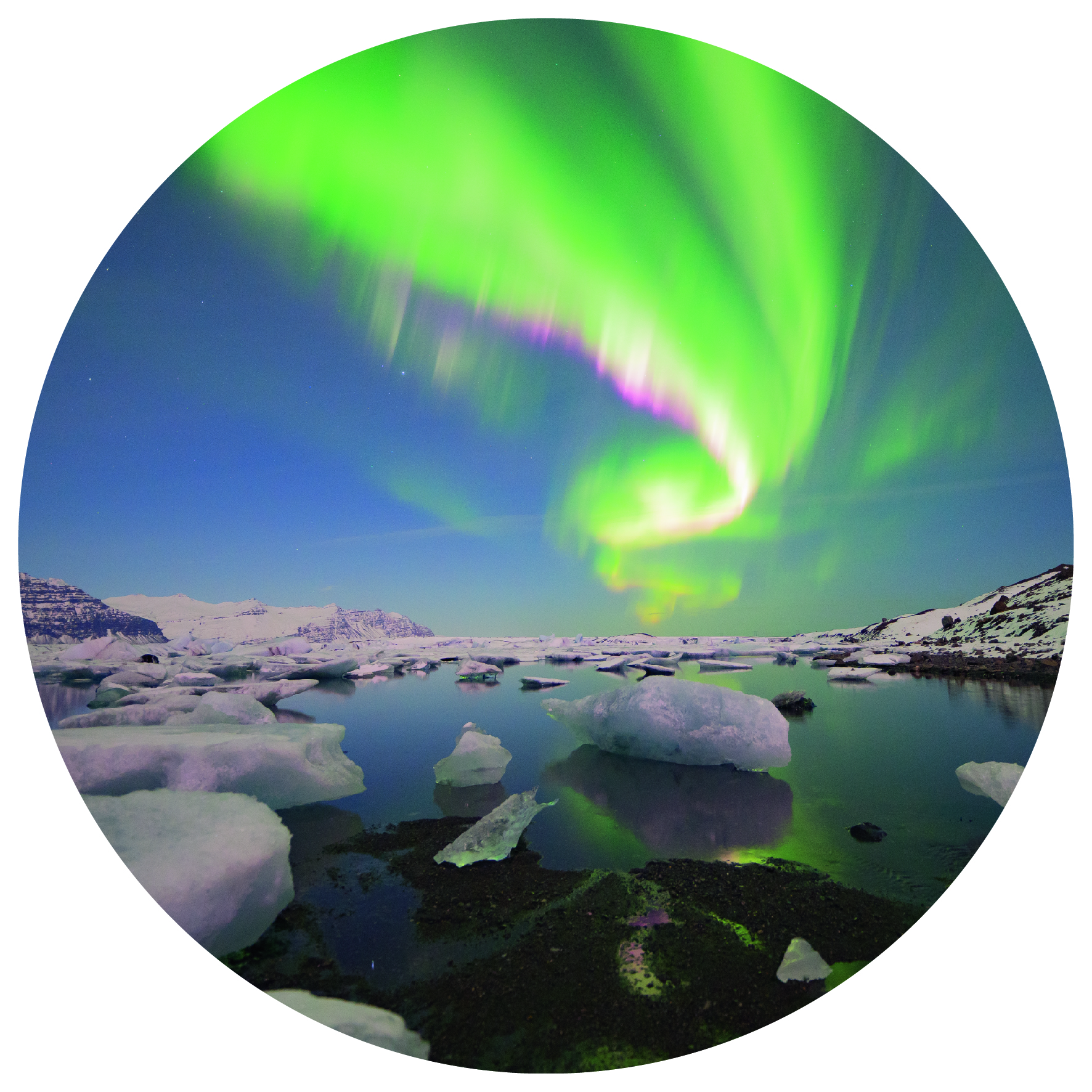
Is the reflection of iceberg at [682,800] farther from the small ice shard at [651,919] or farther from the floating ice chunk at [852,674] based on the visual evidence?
the floating ice chunk at [852,674]

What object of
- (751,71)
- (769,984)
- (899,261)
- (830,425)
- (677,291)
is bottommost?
(769,984)

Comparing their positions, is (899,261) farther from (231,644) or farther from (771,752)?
(231,644)

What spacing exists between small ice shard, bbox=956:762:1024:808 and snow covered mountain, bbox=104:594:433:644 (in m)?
3.22

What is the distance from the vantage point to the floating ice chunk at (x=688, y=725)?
3312 mm

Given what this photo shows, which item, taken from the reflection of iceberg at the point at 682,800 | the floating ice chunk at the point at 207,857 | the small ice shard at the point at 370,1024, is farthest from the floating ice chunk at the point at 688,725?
the small ice shard at the point at 370,1024

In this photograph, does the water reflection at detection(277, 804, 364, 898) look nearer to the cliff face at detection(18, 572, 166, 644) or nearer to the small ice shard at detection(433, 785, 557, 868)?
the small ice shard at detection(433, 785, 557, 868)

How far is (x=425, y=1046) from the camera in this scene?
154 cm

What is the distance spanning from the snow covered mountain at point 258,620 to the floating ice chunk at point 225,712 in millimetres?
361

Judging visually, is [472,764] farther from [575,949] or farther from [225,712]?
[225,712]

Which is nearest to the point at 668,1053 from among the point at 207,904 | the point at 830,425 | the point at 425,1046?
the point at 425,1046

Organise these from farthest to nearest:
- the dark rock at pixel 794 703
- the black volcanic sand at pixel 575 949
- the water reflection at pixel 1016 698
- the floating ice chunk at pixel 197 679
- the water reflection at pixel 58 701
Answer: the dark rock at pixel 794 703
the floating ice chunk at pixel 197 679
the water reflection at pixel 1016 698
the water reflection at pixel 58 701
the black volcanic sand at pixel 575 949

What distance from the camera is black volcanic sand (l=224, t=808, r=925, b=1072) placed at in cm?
154

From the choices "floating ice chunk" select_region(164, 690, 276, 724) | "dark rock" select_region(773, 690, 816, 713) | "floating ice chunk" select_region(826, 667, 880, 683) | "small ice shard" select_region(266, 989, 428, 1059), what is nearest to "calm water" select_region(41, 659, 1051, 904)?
"dark rock" select_region(773, 690, 816, 713)

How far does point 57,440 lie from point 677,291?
3.33 metres
